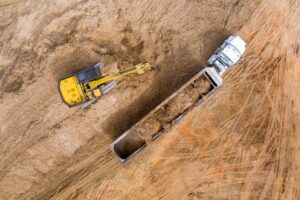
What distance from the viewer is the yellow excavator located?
9156 mm

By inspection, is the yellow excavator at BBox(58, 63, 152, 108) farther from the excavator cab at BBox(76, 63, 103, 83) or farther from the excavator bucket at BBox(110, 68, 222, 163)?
the excavator bucket at BBox(110, 68, 222, 163)

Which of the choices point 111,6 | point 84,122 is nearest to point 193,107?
point 84,122

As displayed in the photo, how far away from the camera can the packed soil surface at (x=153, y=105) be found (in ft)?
31.9

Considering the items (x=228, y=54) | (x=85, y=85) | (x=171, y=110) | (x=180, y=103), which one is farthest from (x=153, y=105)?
(x=228, y=54)

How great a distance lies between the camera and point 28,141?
972 centimetres

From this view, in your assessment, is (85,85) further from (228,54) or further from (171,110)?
(228,54)

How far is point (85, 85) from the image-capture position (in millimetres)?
9156

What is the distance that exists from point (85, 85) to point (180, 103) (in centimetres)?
256

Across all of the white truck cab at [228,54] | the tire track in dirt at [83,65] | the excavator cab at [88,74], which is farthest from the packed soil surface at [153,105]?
the excavator cab at [88,74]

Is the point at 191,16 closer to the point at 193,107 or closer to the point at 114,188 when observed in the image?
the point at 193,107

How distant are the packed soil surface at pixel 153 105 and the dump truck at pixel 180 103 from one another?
448 mm

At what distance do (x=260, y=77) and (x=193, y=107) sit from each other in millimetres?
2123

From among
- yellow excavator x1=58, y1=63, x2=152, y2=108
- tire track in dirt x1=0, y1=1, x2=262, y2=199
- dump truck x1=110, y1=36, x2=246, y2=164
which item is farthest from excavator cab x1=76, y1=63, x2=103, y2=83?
dump truck x1=110, y1=36, x2=246, y2=164

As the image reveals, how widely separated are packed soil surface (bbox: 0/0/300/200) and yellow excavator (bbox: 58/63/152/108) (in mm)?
468
